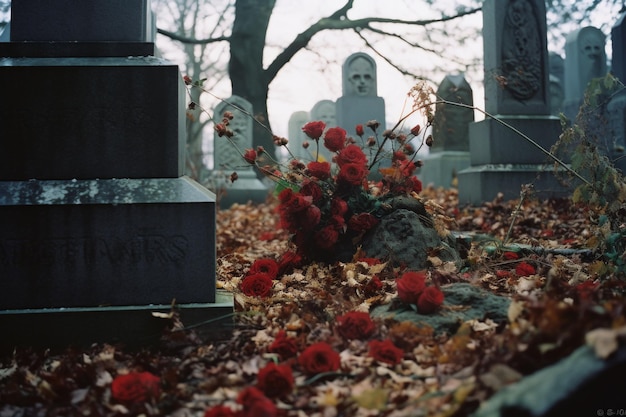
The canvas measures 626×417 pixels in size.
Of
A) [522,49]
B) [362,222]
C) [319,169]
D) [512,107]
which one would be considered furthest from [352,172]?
[522,49]

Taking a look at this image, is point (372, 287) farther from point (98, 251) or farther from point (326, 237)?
point (98, 251)

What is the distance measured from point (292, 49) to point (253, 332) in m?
13.7

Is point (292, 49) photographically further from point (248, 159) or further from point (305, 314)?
point (305, 314)

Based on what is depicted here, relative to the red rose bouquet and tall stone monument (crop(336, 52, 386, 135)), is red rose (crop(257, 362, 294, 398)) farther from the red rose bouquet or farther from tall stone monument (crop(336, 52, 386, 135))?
tall stone monument (crop(336, 52, 386, 135))

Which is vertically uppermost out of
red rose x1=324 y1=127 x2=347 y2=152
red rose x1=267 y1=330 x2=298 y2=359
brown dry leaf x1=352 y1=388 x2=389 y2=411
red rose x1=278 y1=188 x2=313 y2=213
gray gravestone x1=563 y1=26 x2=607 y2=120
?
gray gravestone x1=563 y1=26 x2=607 y2=120

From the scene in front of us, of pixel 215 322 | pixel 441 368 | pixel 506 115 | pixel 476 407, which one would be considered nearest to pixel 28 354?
pixel 215 322

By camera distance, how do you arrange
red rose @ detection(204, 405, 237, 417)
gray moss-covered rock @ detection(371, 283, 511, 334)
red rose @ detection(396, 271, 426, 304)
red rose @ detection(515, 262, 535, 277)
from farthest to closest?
red rose @ detection(515, 262, 535, 277), red rose @ detection(396, 271, 426, 304), gray moss-covered rock @ detection(371, 283, 511, 334), red rose @ detection(204, 405, 237, 417)

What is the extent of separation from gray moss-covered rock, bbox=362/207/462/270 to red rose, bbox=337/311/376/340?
1.30 m

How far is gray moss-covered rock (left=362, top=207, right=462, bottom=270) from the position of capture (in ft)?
11.7

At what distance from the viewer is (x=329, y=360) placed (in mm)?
1953

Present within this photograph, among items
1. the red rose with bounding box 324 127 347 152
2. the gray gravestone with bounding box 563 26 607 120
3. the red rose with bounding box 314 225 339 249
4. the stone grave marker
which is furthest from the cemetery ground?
the gray gravestone with bounding box 563 26 607 120

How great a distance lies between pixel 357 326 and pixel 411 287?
0.32 m

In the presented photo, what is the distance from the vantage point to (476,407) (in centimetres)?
151

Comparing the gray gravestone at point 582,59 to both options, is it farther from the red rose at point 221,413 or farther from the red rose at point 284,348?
the red rose at point 221,413
